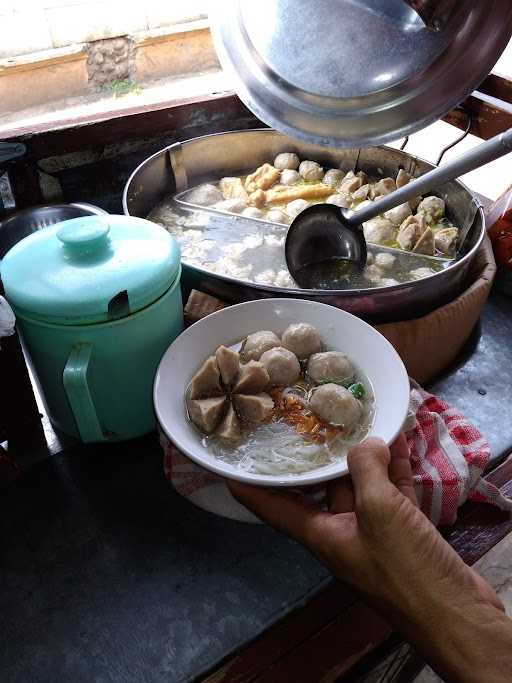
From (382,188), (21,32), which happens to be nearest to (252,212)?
(382,188)

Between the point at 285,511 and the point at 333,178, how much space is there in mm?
2184

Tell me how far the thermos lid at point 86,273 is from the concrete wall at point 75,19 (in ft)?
23.2

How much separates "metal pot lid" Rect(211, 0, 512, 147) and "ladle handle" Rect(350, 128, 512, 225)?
0.58ft

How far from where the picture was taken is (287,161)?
3.05 metres

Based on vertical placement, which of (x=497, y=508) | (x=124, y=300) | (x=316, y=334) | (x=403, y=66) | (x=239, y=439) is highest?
(x=403, y=66)

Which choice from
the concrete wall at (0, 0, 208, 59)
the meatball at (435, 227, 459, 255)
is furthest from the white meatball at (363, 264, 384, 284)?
the concrete wall at (0, 0, 208, 59)

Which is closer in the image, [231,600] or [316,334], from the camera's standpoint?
[231,600]

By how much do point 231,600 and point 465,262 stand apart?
4.66 feet

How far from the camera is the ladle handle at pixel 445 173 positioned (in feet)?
5.44

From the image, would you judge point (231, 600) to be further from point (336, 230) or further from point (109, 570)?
point (336, 230)

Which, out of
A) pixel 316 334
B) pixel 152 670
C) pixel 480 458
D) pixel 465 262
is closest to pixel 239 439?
pixel 316 334

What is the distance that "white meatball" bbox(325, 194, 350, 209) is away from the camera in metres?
2.81

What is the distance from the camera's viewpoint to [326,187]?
2990 mm

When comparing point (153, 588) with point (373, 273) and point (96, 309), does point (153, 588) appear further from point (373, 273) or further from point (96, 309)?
point (373, 273)
